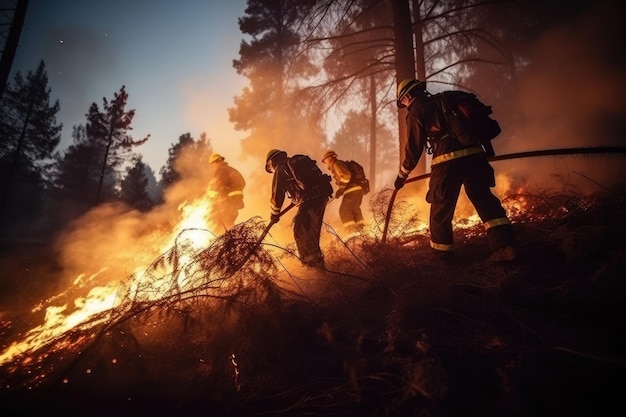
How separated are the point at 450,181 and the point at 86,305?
571 cm

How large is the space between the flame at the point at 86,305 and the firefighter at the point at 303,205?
51.8 inches

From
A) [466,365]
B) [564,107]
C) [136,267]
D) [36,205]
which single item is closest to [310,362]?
[466,365]

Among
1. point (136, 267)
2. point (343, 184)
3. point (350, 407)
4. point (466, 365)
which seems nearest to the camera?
point (350, 407)

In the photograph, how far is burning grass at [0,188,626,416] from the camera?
1732mm

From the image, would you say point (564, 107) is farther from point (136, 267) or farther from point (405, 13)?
point (136, 267)

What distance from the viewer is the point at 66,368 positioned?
93.5 inches

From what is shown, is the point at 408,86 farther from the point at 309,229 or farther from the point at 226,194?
the point at 226,194

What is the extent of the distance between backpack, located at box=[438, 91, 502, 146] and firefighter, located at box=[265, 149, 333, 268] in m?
2.11

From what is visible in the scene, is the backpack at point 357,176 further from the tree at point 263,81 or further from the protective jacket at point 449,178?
the tree at point 263,81

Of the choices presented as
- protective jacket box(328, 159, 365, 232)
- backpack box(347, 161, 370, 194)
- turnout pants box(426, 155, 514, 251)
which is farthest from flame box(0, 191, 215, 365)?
backpack box(347, 161, 370, 194)

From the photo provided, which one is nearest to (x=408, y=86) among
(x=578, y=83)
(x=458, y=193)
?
(x=458, y=193)

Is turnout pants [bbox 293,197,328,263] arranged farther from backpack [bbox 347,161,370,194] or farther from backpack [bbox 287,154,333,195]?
backpack [bbox 347,161,370,194]

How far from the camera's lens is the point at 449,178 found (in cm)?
357

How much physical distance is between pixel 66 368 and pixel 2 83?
39.7 ft
